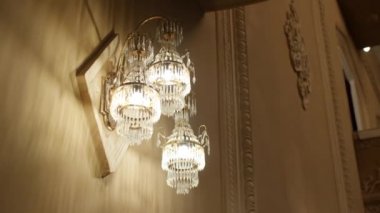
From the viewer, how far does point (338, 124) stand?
21.4ft

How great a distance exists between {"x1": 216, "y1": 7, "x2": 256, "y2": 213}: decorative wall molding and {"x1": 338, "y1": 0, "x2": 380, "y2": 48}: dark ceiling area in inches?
206

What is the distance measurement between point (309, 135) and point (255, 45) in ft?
4.41

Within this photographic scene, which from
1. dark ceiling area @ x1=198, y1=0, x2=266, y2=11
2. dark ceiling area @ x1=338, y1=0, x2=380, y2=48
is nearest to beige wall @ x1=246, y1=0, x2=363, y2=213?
dark ceiling area @ x1=198, y1=0, x2=266, y2=11

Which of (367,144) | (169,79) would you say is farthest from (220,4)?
(367,144)

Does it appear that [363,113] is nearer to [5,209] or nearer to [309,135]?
[309,135]

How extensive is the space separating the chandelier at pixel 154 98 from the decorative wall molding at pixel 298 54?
9.59 feet

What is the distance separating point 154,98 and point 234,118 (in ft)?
4.78

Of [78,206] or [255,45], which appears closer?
[78,206]

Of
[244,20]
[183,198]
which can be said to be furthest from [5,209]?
[244,20]

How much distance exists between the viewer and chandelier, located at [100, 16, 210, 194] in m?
2.16

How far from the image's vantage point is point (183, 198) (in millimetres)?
2793

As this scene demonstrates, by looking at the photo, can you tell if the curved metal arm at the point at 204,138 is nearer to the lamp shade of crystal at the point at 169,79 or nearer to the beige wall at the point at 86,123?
the beige wall at the point at 86,123

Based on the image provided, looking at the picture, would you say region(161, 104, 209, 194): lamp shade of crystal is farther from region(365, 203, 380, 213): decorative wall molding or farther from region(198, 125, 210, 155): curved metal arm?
region(365, 203, 380, 213): decorative wall molding

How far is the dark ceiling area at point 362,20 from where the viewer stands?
342 inches
